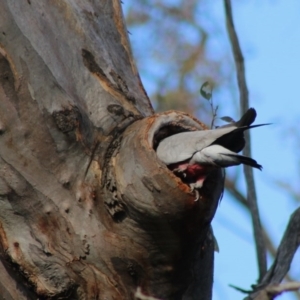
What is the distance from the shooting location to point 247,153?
6.94ft

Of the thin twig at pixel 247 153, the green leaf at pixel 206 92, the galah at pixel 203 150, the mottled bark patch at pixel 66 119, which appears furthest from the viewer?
the thin twig at pixel 247 153

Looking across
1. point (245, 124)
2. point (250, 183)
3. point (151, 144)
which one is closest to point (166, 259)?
point (151, 144)

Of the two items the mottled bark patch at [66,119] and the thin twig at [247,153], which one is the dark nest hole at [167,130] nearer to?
the mottled bark patch at [66,119]

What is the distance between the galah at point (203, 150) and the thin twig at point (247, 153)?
0.66 metres

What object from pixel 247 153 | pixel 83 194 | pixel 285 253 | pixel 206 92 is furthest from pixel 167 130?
pixel 247 153

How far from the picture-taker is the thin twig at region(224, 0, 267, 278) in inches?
78.5

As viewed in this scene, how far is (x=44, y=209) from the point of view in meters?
1.51

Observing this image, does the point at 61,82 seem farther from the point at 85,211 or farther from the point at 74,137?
the point at 85,211

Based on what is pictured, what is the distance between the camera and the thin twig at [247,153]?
2.00m

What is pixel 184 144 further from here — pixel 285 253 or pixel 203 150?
pixel 285 253

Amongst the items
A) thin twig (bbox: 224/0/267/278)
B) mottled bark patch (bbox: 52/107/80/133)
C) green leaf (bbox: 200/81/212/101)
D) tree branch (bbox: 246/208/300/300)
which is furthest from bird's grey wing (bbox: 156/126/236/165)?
thin twig (bbox: 224/0/267/278)

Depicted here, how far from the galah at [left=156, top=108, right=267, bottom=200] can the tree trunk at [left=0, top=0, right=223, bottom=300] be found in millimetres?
24

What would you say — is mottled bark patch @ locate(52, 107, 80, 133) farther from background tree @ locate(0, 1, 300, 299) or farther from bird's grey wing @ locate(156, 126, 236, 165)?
bird's grey wing @ locate(156, 126, 236, 165)

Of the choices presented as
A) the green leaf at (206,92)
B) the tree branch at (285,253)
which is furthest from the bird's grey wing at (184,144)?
the tree branch at (285,253)
